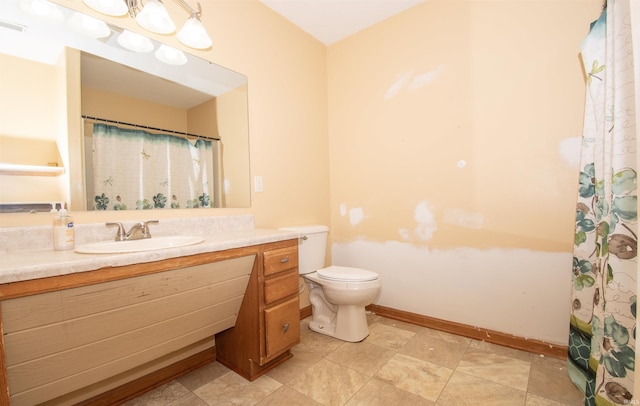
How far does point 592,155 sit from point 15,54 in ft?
8.18

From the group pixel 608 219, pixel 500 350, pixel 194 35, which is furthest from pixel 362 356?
pixel 194 35

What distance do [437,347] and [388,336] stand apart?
309mm

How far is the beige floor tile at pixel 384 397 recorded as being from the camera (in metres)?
1.27

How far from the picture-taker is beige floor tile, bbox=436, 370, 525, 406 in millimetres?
1267

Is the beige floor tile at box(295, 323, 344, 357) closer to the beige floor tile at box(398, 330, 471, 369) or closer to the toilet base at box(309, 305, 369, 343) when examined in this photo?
the toilet base at box(309, 305, 369, 343)

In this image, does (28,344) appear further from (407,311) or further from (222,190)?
(407,311)

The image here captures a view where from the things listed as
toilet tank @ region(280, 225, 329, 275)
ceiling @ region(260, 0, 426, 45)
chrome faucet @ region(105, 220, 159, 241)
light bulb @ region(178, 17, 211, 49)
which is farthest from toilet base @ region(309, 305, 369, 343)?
ceiling @ region(260, 0, 426, 45)

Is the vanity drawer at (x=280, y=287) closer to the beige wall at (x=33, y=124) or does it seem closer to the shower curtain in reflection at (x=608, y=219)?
the beige wall at (x=33, y=124)

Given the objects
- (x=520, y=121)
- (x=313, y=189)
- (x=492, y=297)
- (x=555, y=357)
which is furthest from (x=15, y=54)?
(x=555, y=357)

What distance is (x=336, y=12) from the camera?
208 cm

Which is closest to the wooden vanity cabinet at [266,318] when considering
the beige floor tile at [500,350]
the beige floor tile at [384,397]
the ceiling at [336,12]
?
the beige floor tile at [384,397]

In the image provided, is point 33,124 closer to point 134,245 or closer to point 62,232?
point 62,232

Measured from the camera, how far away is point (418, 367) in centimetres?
155

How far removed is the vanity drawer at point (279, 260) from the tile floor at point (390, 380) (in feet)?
1.83
